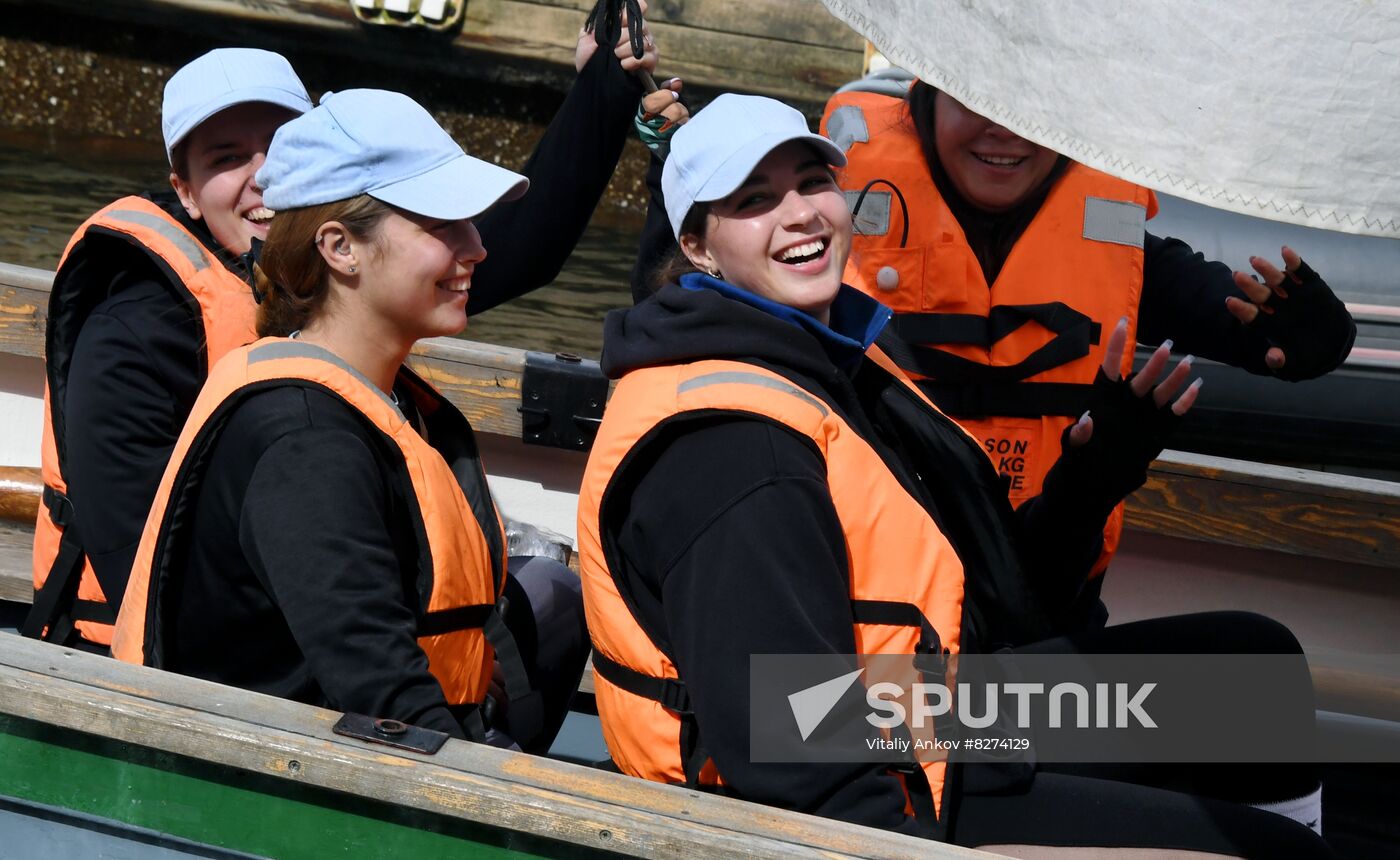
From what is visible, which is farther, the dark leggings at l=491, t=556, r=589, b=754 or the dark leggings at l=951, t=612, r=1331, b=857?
the dark leggings at l=491, t=556, r=589, b=754

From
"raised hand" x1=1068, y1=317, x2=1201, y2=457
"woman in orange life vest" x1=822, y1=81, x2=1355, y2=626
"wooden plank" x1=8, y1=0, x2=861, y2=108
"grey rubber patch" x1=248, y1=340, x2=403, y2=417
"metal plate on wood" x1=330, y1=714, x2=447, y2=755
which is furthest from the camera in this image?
"wooden plank" x1=8, y1=0, x2=861, y2=108

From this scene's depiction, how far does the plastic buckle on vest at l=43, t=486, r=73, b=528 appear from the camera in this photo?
2459mm

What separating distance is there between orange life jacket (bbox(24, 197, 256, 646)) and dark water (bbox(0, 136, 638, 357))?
4.57m

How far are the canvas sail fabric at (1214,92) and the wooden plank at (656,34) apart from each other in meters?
8.14

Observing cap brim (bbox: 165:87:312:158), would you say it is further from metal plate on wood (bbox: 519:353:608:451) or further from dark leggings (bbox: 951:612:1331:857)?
dark leggings (bbox: 951:612:1331:857)

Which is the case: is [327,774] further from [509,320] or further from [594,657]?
[509,320]

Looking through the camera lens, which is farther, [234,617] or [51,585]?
[51,585]

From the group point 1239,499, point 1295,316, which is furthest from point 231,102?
point 1239,499

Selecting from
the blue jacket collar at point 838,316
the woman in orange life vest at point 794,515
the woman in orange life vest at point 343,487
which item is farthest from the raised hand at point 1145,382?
the woman in orange life vest at point 343,487

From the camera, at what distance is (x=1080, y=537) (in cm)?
228

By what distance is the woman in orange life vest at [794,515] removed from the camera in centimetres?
171

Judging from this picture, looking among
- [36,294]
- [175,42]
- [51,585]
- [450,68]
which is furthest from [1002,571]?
[175,42]

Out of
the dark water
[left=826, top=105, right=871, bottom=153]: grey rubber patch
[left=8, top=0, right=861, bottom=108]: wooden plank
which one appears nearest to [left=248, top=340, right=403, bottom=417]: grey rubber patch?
[left=826, top=105, right=871, bottom=153]: grey rubber patch

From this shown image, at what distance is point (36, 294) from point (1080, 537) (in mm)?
2558
